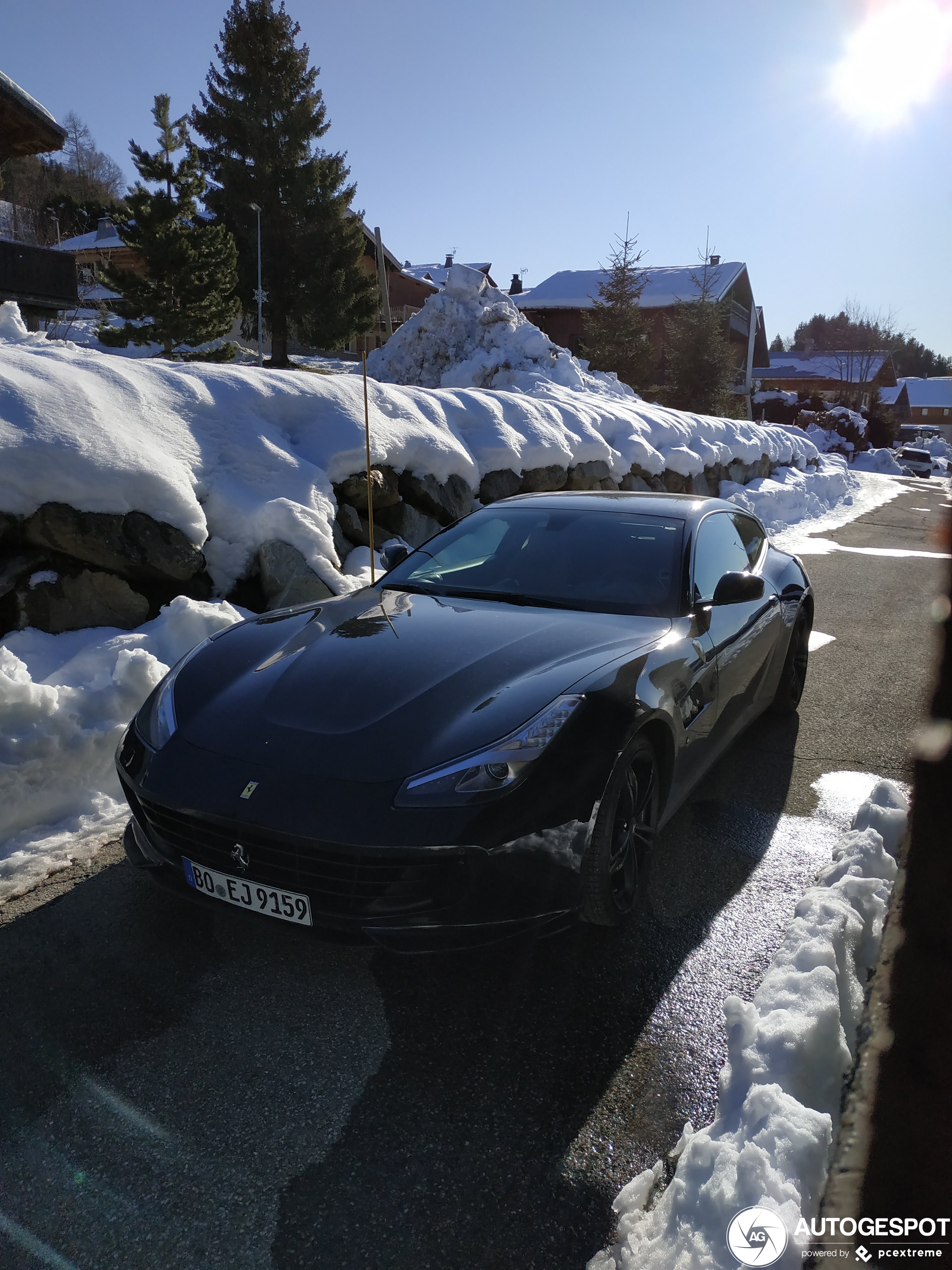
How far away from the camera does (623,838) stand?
9.00 feet

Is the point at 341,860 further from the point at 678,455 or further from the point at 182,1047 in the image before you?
the point at 678,455

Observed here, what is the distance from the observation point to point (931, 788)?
13.4ft

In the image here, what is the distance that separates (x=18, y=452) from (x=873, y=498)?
23.0 meters

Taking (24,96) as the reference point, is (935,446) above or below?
below

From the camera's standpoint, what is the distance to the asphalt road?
5.80ft

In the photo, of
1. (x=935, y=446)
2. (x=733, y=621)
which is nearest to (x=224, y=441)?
(x=733, y=621)

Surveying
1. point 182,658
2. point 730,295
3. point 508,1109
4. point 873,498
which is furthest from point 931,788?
point 730,295

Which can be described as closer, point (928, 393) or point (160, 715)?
point (160, 715)

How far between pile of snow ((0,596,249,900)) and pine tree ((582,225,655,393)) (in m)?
27.5

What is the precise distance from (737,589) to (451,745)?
1.67m

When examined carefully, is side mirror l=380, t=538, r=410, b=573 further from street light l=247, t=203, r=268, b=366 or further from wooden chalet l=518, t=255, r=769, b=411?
wooden chalet l=518, t=255, r=769, b=411

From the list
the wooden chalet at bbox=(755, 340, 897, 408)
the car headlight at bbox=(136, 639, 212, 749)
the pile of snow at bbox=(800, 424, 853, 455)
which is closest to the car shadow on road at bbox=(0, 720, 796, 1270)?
the car headlight at bbox=(136, 639, 212, 749)

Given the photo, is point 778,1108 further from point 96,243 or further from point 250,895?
point 96,243

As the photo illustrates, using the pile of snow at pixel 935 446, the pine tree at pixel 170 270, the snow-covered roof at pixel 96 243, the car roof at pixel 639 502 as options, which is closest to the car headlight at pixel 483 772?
the car roof at pixel 639 502
